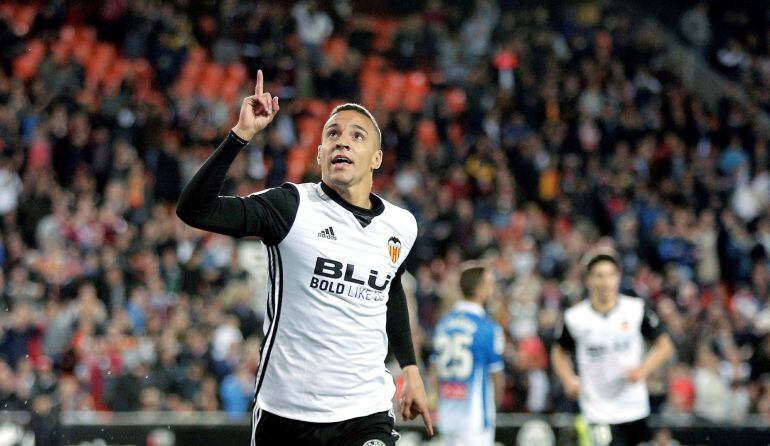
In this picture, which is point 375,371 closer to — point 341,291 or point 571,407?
point 341,291

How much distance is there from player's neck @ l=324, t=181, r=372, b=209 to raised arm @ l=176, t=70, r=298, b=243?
14.7 inches

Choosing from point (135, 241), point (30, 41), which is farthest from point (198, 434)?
point (30, 41)

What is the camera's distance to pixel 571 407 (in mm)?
15180

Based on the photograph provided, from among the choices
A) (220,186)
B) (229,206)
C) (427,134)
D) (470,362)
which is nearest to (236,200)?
(229,206)

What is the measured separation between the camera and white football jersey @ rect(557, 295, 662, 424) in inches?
388

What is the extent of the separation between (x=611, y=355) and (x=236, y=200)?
18.1 feet

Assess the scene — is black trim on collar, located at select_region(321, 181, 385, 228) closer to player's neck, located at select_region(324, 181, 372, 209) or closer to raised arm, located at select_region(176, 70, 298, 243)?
player's neck, located at select_region(324, 181, 372, 209)

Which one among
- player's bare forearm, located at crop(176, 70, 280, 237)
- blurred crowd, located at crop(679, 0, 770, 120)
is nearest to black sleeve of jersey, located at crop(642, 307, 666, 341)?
player's bare forearm, located at crop(176, 70, 280, 237)

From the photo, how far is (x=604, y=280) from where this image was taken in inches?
392

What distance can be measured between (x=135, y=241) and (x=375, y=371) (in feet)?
36.4

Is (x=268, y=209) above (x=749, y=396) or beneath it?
above

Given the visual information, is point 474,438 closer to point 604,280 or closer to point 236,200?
point 604,280

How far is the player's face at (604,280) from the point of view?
9906 mm

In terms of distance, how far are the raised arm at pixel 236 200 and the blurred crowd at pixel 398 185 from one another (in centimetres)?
784
